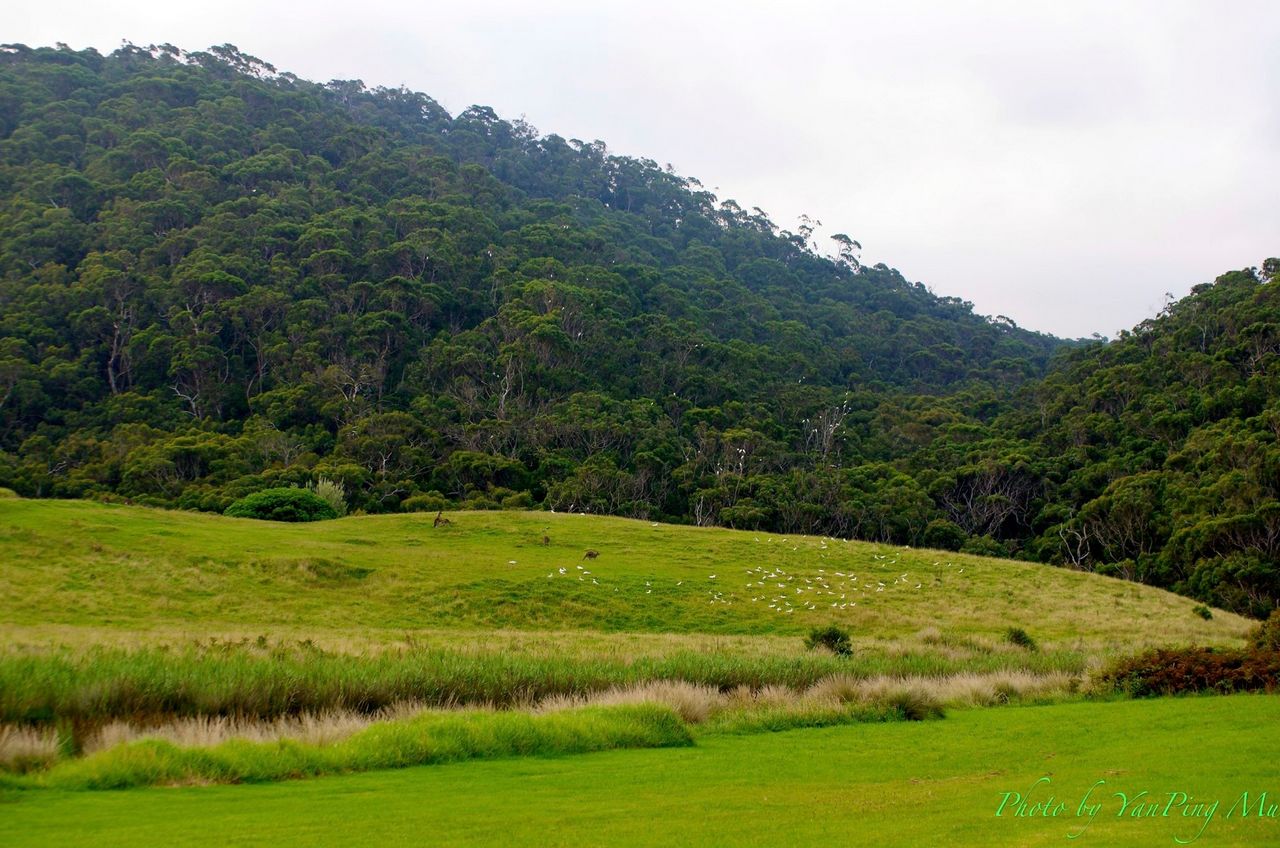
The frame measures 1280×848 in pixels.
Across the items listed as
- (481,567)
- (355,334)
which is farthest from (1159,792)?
(355,334)

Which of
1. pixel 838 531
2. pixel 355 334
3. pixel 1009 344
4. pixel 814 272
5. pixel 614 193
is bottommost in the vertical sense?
pixel 838 531

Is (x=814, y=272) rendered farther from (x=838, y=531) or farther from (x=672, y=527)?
(x=672, y=527)

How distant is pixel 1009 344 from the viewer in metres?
139

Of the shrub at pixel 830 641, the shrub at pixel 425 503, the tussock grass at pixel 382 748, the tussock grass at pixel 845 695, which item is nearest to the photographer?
the tussock grass at pixel 382 748

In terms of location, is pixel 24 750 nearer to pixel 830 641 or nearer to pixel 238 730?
pixel 238 730

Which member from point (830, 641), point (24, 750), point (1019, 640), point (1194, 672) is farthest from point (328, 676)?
point (1019, 640)

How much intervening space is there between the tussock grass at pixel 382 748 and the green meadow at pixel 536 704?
4 centimetres

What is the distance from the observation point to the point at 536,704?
16.4 metres

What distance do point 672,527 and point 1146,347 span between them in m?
64.8

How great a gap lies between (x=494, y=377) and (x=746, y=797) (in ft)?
248

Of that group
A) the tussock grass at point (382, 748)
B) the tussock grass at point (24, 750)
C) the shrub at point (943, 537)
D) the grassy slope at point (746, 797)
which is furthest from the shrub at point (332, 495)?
the grassy slope at point (746, 797)

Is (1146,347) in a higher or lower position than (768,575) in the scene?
higher

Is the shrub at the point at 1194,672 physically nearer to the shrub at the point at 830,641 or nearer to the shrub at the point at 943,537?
the shrub at the point at 830,641

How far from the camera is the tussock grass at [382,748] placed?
936cm
